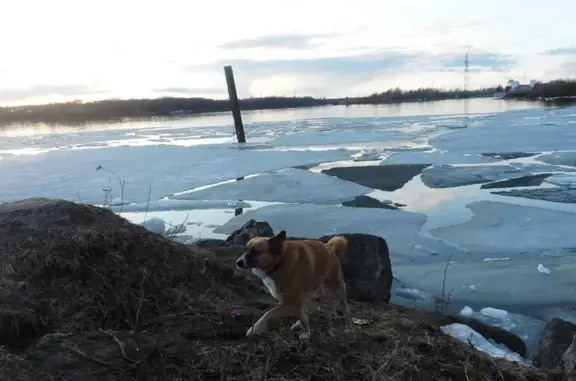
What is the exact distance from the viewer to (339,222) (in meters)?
9.02

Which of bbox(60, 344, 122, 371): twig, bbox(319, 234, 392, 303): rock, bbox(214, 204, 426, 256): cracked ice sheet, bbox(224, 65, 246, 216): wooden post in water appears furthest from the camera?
bbox(224, 65, 246, 216): wooden post in water

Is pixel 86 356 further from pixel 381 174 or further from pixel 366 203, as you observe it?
pixel 381 174

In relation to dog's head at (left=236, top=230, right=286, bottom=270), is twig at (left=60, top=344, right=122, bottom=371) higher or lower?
lower

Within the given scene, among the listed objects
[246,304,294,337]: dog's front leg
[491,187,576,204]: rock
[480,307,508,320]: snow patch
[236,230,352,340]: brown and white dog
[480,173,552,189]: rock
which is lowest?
[480,307,508,320]: snow patch

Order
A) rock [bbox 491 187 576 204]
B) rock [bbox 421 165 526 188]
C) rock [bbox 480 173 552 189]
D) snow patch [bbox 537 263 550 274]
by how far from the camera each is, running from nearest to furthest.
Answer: snow patch [bbox 537 263 550 274] → rock [bbox 491 187 576 204] → rock [bbox 480 173 552 189] → rock [bbox 421 165 526 188]

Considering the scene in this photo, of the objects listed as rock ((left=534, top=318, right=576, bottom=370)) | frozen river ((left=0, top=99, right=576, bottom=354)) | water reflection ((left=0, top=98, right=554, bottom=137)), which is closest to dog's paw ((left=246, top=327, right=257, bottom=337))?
rock ((left=534, top=318, right=576, bottom=370))

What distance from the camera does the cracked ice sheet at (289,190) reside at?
36.4ft

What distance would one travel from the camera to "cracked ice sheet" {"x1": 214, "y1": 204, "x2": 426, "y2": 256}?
8156mm

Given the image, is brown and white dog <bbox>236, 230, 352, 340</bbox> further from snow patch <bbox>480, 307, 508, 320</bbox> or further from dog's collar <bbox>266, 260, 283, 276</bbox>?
snow patch <bbox>480, 307, 508, 320</bbox>

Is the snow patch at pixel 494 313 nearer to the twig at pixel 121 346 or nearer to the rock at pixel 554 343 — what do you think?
the rock at pixel 554 343

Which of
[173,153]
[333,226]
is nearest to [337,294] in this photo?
[333,226]

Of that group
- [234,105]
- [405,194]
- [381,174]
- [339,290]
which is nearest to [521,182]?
[405,194]

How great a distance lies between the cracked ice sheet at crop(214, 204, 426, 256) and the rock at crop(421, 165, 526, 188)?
292cm

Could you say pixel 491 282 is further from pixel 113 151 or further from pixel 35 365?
pixel 113 151
